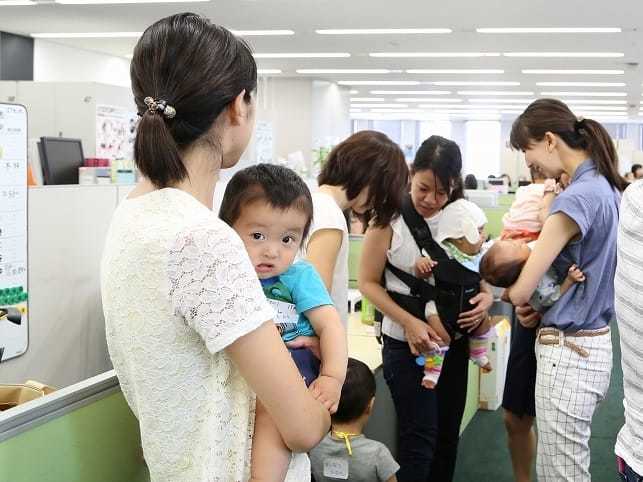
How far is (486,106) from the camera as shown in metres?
20.6

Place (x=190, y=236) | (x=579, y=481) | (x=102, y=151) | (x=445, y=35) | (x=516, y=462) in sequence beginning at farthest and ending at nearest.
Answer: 1. (x=445, y=35)
2. (x=102, y=151)
3. (x=516, y=462)
4. (x=579, y=481)
5. (x=190, y=236)

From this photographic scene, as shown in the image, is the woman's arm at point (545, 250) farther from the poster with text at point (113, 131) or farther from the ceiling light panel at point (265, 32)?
the ceiling light panel at point (265, 32)

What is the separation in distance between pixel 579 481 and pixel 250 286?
5.12 ft

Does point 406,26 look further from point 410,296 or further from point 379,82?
point 410,296

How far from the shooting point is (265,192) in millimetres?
1385

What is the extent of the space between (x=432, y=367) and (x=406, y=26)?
26.2 ft

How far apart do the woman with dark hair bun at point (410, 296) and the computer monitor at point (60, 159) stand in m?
2.21

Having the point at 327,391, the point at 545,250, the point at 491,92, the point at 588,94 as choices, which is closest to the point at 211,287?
the point at 327,391

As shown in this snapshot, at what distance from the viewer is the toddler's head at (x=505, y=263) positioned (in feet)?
7.73

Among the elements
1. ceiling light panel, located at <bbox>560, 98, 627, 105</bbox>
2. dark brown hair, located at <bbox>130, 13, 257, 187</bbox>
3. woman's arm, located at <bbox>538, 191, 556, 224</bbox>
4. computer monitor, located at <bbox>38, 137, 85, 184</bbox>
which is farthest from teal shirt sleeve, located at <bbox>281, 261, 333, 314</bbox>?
ceiling light panel, located at <bbox>560, 98, 627, 105</bbox>

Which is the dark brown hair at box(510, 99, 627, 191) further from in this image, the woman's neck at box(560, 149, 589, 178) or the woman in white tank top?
the woman in white tank top

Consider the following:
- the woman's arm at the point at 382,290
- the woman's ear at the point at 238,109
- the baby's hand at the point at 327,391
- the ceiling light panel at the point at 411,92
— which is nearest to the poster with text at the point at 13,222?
the woman's arm at the point at 382,290

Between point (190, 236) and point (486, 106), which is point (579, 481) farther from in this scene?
point (486, 106)

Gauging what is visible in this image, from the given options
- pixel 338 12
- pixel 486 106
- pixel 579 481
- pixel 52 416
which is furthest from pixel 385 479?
pixel 486 106
